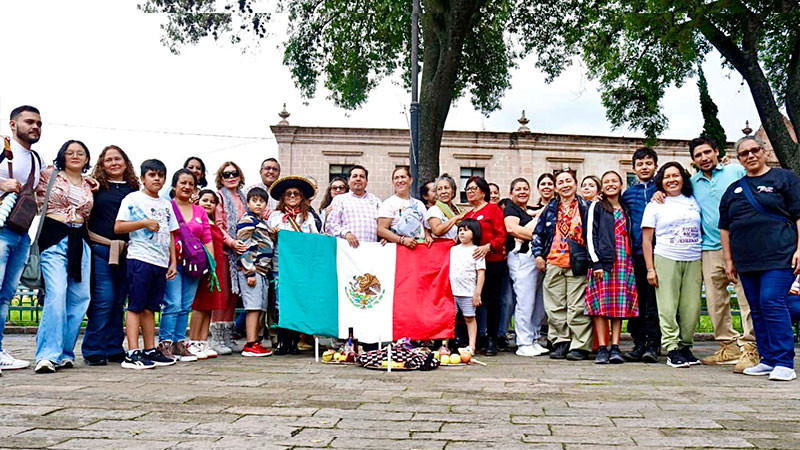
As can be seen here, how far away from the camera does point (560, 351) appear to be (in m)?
7.36

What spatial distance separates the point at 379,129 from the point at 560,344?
1057 inches

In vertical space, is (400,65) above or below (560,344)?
above

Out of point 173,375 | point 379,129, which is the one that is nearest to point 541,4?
point 173,375

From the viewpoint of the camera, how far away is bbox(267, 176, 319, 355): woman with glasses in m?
7.50

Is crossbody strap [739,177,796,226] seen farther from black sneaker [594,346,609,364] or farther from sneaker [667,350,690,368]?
black sneaker [594,346,609,364]

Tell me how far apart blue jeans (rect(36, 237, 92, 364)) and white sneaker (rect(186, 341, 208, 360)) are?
3.96ft

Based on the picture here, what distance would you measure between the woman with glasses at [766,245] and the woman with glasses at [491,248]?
246 cm

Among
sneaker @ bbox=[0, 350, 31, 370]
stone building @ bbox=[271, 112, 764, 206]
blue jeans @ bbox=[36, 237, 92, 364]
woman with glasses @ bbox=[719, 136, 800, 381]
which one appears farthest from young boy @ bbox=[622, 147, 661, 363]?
stone building @ bbox=[271, 112, 764, 206]

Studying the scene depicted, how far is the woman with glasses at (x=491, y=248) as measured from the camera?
764 centimetres

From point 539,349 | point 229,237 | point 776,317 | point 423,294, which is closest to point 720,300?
point 776,317

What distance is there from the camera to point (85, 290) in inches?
242

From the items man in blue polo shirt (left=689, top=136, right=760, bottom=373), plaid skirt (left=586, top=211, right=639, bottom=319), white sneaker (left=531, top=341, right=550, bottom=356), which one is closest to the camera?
man in blue polo shirt (left=689, top=136, right=760, bottom=373)

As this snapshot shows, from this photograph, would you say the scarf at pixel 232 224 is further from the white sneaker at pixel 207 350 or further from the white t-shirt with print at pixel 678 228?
the white t-shirt with print at pixel 678 228

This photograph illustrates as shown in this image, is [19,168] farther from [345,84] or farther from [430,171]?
[345,84]
